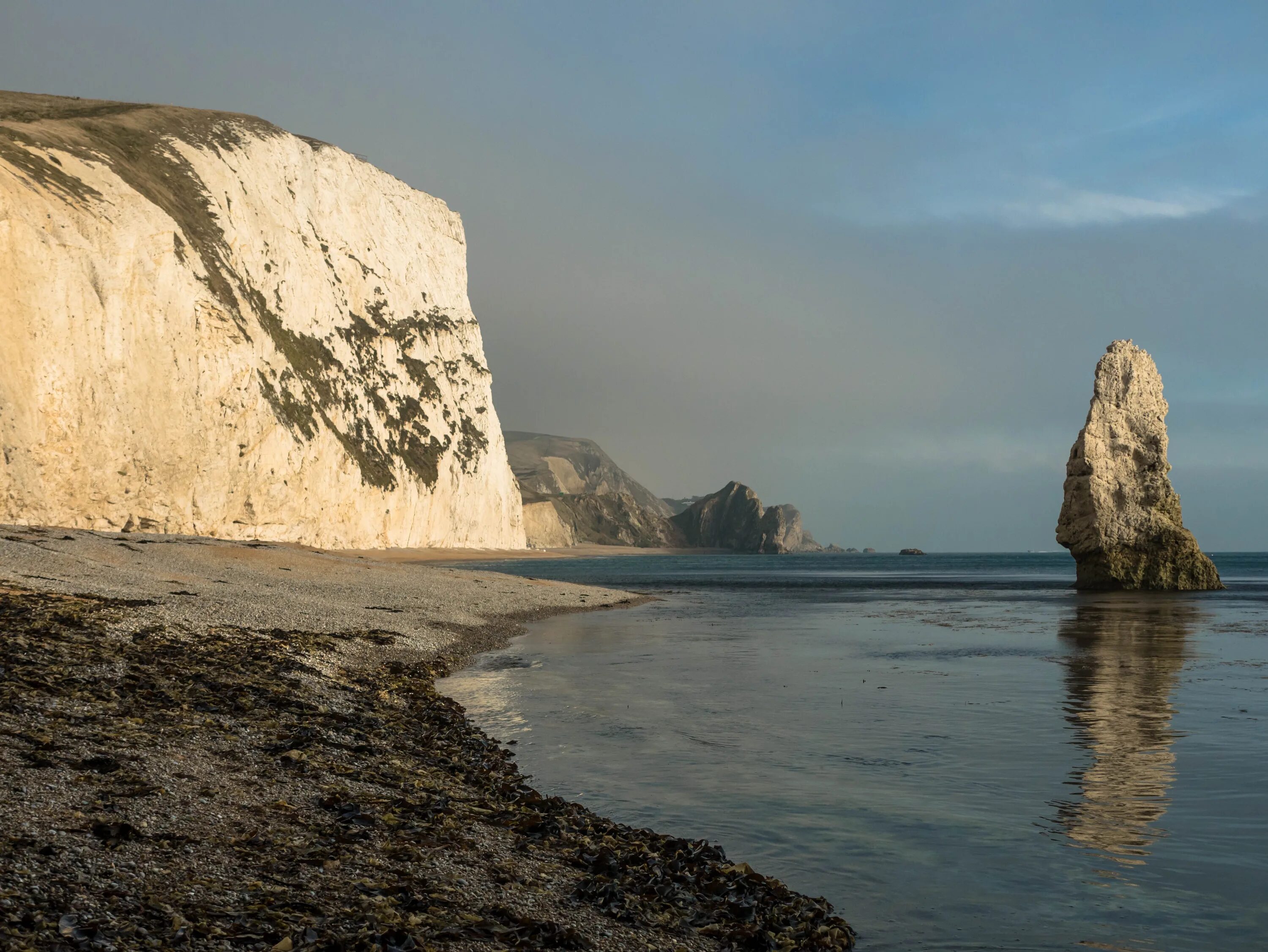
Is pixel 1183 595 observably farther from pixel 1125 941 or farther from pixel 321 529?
pixel 321 529

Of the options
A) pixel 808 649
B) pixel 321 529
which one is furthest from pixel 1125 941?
pixel 321 529

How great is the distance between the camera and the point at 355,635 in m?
20.1

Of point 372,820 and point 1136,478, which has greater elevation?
point 1136,478

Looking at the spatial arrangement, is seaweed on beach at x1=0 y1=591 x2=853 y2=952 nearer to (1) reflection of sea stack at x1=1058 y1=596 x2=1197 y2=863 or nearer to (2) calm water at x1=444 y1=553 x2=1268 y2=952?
(2) calm water at x1=444 y1=553 x2=1268 y2=952

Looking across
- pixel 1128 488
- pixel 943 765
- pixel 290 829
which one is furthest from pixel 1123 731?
pixel 1128 488

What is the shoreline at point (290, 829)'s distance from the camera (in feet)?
17.3

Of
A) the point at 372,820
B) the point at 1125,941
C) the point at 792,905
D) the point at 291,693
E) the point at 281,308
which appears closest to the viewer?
the point at 1125,941

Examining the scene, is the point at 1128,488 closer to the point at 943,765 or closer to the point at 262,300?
the point at 943,765

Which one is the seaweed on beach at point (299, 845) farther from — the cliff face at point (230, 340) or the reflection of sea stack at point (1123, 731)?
the cliff face at point (230, 340)

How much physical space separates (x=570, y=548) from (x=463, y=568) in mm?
110957

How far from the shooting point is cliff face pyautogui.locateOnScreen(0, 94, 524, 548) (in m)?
42.9

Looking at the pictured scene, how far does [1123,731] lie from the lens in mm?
13211

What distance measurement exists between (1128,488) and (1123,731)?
4052 centimetres

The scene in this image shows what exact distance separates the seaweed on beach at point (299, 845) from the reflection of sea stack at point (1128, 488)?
45.6 m
